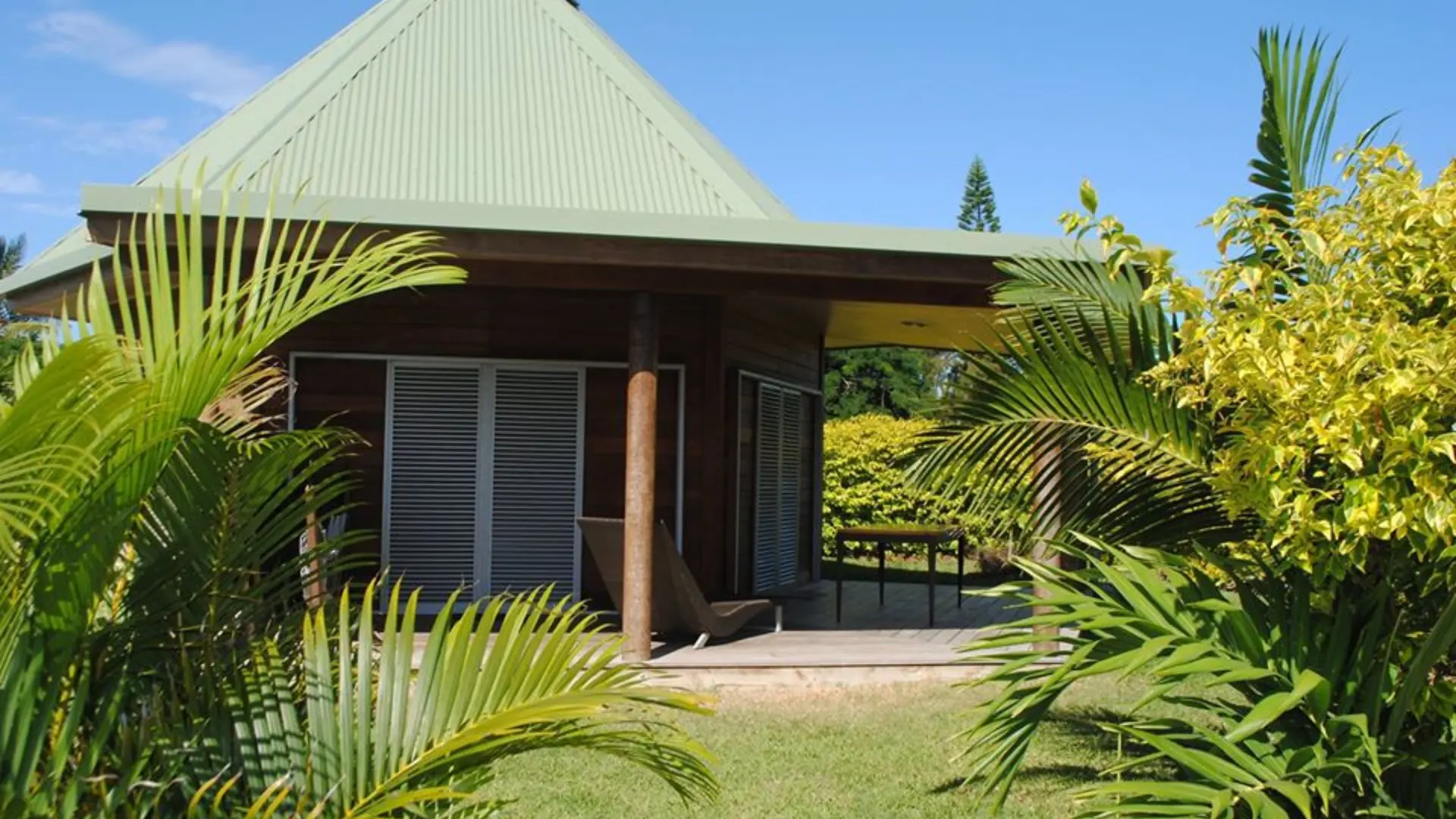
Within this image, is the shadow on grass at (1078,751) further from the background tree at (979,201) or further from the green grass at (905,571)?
the background tree at (979,201)

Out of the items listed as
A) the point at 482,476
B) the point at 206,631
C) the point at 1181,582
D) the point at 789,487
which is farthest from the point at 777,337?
the point at 206,631

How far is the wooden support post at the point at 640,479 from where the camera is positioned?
7742mm

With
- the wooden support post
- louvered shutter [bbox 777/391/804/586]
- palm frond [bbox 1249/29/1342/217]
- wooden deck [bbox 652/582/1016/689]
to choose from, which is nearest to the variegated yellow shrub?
palm frond [bbox 1249/29/1342/217]

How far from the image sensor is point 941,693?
792 cm

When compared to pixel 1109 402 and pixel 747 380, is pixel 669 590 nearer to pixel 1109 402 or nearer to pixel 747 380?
pixel 747 380

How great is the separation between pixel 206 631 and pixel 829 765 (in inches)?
160

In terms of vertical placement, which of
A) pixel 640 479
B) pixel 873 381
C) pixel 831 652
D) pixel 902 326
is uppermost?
pixel 873 381

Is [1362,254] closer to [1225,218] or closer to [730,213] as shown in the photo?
[1225,218]

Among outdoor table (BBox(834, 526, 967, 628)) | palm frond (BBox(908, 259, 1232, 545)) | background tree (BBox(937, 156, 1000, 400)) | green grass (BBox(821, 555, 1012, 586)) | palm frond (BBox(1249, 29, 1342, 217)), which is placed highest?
background tree (BBox(937, 156, 1000, 400))

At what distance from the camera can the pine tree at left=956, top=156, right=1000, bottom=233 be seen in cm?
3578

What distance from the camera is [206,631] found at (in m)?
2.54

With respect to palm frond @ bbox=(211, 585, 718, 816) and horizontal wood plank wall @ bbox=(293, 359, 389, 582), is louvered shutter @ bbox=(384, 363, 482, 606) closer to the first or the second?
horizontal wood plank wall @ bbox=(293, 359, 389, 582)

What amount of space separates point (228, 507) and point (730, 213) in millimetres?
7891

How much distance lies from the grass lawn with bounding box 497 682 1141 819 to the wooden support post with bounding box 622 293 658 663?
0.70m
